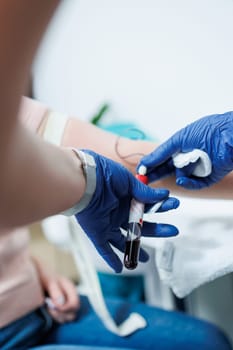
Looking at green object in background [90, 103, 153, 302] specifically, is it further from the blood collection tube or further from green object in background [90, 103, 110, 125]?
the blood collection tube

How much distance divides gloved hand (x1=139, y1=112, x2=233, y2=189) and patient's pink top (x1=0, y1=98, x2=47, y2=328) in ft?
1.09

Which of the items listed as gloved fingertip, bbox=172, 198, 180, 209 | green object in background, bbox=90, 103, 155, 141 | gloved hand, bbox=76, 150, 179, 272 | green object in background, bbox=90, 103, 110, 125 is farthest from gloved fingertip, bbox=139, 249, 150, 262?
green object in background, bbox=90, 103, 110, 125

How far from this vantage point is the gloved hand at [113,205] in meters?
0.70

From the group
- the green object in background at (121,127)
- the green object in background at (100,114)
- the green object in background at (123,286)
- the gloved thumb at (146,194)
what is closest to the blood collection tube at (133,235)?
the gloved thumb at (146,194)

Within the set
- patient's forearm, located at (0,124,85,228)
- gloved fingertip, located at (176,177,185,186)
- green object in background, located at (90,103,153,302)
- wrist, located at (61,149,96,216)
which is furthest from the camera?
green object in background, located at (90,103,153,302)

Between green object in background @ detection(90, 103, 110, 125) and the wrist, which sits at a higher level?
the wrist

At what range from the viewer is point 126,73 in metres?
1.01

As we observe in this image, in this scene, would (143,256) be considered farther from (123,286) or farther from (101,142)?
(123,286)

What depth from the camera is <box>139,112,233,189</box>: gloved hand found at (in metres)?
0.73

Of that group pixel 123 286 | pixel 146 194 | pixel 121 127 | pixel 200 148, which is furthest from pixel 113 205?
pixel 123 286

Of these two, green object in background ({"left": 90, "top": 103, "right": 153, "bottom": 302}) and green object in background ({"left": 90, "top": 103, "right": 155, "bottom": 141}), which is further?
green object in background ({"left": 90, "top": 103, "right": 153, "bottom": 302})

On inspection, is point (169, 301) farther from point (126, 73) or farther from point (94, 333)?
point (126, 73)

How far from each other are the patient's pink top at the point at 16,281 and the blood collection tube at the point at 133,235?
33 centimetres

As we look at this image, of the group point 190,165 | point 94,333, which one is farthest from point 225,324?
point 190,165
